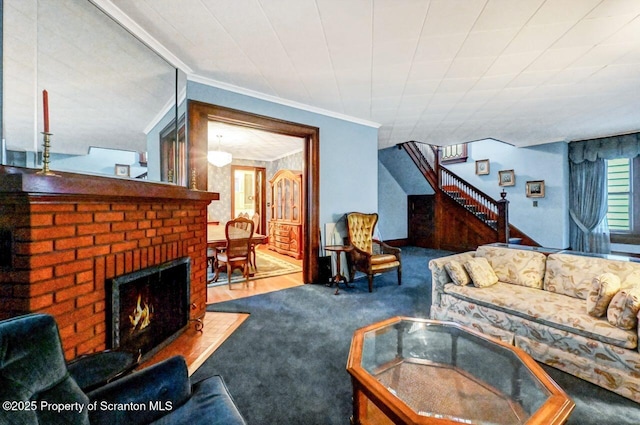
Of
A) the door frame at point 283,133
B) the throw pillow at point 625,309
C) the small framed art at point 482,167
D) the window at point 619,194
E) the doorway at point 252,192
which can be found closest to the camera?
the throw pillow at point 625,309

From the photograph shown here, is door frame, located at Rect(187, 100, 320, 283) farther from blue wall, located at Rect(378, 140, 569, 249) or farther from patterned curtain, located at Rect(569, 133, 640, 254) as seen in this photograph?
patterned curtain, located at Rect(569, 133, 640, 254)

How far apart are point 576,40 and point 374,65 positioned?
5.29 ft

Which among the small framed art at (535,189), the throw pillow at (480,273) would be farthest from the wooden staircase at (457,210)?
the throw pillow at (480,273)

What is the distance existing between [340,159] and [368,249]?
58.6 inches

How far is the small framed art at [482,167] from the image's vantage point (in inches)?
264

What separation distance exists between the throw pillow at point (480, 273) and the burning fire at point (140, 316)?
284cm

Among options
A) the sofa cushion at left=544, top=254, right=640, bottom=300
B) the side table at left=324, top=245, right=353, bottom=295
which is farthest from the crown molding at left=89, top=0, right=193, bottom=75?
the sofa cushion at left=544, top=254, right=640, bottom=300

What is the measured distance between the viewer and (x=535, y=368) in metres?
1.33

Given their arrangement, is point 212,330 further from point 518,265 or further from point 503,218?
point 503,218

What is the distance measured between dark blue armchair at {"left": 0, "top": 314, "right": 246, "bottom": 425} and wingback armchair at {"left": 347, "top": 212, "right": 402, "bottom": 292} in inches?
105

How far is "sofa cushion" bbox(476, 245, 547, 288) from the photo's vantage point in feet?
8.09

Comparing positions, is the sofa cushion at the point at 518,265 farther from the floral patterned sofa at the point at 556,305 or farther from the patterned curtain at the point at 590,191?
the patterned curtain at the point at 590,191

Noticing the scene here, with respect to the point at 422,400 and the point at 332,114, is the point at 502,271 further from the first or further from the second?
the point at 332,114

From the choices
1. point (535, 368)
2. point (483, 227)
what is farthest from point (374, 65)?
point (483, 227)
